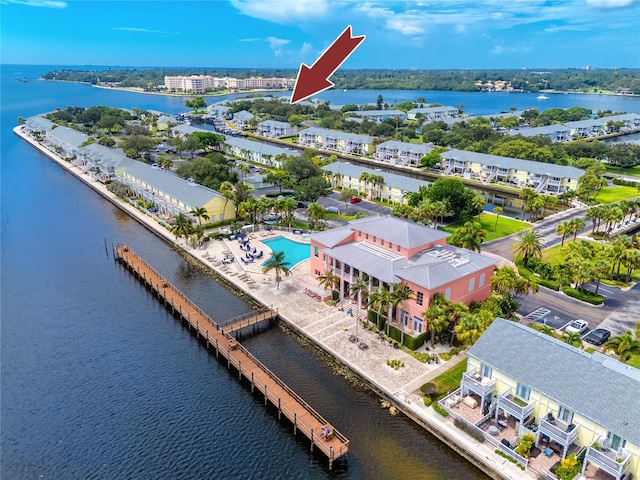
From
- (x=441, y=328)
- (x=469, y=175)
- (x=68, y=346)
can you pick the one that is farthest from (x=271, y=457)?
(x=469, y=175)

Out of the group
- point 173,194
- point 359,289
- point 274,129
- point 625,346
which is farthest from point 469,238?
point 274,129

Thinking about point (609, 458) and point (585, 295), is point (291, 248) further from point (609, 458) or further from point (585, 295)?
point (609, 458)

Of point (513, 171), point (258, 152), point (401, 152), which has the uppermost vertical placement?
point (401, 152)

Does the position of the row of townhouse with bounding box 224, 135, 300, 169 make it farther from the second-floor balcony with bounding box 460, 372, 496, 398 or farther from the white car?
the second-floor balcony with bounding box 460, 372, 496, 398

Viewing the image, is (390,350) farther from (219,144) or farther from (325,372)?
(219,144)

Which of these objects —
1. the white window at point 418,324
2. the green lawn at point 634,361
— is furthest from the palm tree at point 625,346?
the white window at point 418,324

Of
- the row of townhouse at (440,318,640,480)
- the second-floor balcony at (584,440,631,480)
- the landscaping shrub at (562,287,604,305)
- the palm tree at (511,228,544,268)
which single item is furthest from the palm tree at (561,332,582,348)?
the palm tree at (511,228,544,268)

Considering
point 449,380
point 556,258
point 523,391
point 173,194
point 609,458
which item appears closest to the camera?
point 609,458
